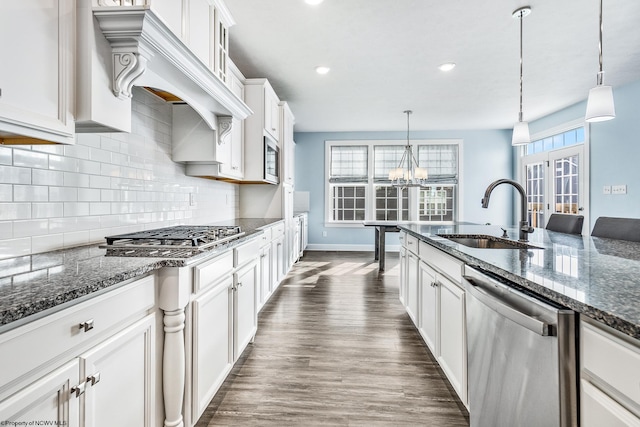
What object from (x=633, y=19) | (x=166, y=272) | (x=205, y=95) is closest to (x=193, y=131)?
(x=205, y=95)

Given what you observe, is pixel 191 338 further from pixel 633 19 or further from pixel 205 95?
pixel 633 19

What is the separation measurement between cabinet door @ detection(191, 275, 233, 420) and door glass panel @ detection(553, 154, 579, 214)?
577cm

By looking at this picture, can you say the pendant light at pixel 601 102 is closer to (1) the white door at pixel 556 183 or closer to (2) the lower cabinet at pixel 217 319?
(2) the lower cabinet at pixel 217 319

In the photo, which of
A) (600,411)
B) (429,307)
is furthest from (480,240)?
(600,411)

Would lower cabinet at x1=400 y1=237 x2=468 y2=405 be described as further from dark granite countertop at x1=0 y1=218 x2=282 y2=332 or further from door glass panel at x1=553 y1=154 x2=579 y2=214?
door glass panel at x1=553 y1=154 x2=579 y2=214

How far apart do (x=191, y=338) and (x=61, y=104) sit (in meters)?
1.03

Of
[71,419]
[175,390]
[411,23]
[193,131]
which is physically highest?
[411,23]

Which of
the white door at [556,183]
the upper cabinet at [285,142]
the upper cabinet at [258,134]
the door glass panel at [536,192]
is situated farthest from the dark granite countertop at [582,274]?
the door glass panel at [536,192]

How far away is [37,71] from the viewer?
1058 mm

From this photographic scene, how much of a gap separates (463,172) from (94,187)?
6869 millimetres

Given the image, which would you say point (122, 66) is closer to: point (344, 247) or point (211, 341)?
point (211, 341)

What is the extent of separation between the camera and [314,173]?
23.6ft

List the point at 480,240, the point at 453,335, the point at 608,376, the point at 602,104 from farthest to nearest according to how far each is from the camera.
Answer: the point at 480,240, the point at 602,104, the point at 453,335, the point at 608,376

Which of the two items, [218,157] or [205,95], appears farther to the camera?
[218,157]
